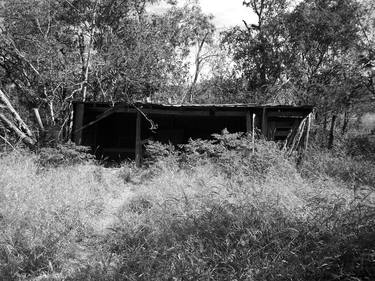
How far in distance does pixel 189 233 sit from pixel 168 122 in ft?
36.8

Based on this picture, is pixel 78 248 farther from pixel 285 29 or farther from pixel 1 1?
pixel 285 29

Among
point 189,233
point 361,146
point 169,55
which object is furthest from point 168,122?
point 189,233

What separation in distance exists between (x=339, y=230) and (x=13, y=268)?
3577 mm

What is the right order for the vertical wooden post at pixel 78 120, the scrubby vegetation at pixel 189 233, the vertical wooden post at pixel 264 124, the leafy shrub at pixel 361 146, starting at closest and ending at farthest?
the scrubby vegetation at pixel 189 233, the vertical wooden post at pixel 78 120, the vertical wooden post at pixel 264 124, the leafy shrub at pixel 361 146

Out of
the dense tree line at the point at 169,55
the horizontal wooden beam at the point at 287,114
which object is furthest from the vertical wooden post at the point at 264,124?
the dense tree line at the point at 169,55

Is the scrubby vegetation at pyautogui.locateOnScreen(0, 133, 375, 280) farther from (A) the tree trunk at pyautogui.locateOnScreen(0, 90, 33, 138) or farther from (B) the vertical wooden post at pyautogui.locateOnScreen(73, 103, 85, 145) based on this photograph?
(A) the tree trunk at pyautogui.locateOnScreen(0, 90, 33, 138)

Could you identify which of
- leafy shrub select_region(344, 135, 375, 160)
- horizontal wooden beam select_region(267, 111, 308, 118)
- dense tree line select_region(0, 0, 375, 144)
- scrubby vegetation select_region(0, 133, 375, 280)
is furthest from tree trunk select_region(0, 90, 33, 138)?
leafy shrub select_region(344, 135, 375, 160)

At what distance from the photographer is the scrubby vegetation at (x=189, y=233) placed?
12.3 ft

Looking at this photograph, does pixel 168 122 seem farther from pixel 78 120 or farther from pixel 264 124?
pixel 264 124

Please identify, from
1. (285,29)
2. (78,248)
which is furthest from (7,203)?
(285,29)

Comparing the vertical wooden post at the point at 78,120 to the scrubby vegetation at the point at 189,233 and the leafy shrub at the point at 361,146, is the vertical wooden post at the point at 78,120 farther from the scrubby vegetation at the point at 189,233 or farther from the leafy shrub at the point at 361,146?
the leafy shrub at the point at 361,146

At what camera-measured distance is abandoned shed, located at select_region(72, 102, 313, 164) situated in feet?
41.0

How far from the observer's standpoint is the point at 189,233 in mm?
4605

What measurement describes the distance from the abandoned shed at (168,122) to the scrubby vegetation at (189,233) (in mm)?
5543
